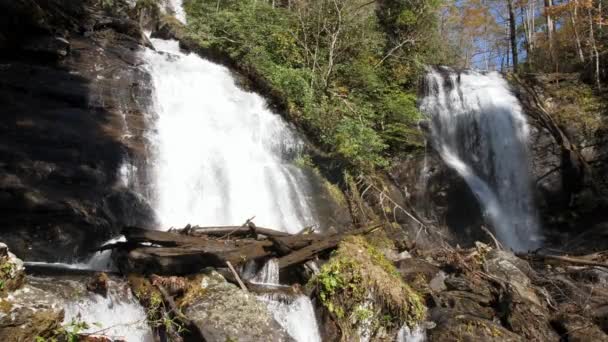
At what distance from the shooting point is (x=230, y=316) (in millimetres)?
5477

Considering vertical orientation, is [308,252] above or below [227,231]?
above

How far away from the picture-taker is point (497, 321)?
709 cm

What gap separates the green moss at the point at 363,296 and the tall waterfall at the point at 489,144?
8.44 metres

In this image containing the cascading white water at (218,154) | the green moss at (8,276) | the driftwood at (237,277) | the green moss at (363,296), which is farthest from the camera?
the cascading white water at (218,154)

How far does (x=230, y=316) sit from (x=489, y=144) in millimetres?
13287

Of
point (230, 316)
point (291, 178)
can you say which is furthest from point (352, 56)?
point (230, 316)

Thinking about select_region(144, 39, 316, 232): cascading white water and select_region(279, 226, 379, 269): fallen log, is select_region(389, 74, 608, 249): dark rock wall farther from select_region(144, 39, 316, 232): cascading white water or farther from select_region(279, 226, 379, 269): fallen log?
select_region(279, 226, 379, 269): fallen log

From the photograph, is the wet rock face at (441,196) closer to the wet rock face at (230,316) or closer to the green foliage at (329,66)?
the green foliage at (329,66)

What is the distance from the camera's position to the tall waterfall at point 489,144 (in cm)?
1503

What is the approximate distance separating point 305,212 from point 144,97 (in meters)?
5.06

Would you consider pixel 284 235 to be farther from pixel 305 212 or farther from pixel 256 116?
pixel 256 116

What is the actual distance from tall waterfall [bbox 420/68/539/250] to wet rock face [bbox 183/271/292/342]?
1054cm

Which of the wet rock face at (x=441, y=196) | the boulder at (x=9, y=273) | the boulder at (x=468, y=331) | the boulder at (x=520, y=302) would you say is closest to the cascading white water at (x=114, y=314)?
the boulder at (x=9, y=273)

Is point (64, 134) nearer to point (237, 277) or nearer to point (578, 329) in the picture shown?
point (237, 277)
